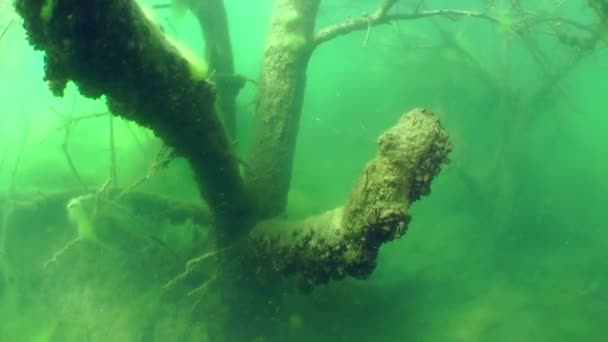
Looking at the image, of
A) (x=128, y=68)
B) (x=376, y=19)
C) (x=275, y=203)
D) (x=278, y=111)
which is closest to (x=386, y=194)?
(x=128, y=68)

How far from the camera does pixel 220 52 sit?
23.0 ft

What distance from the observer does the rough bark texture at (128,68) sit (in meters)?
2.52

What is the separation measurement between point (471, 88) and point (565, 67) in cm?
363

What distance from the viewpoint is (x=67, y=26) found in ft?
8.24

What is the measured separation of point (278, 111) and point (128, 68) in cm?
304

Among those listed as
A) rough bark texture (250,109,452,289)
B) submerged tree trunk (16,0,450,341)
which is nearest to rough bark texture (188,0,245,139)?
submerged tree trunk (16,0,450,341)

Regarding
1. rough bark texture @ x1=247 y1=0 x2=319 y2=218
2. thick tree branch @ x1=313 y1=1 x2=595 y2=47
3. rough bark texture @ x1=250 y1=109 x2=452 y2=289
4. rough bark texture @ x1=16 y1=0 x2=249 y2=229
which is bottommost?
rough bark texture @ x1=250 y1=109 x2=452 y2=289

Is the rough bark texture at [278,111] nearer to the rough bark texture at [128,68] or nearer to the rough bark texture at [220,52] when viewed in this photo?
the rough bark texture at [220,52]

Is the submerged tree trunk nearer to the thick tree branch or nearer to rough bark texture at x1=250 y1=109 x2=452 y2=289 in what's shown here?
rough bark texture at x1=250 y1=109 x2=452 y2=289

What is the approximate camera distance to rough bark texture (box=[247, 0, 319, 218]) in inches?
230

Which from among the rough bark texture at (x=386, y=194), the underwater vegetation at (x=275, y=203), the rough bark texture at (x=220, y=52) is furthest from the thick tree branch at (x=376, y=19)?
the rough bark texture at (x=386, y=194)

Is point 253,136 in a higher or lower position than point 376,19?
lower

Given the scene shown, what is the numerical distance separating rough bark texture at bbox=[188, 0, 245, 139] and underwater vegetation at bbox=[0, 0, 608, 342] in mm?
31

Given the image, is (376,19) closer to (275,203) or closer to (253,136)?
(253,136)
